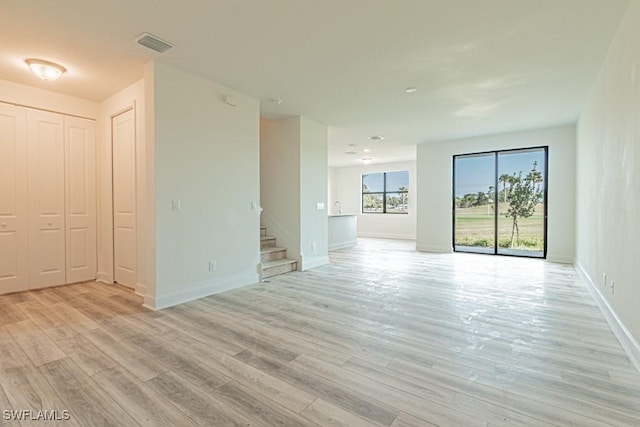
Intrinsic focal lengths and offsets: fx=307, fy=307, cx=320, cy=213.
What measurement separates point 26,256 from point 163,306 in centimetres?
238

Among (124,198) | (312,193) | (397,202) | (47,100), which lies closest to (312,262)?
(312,193)

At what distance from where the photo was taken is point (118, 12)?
257cm

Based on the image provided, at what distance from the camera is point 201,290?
3.97m

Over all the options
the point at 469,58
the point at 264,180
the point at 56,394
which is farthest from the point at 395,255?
the point at 56,394

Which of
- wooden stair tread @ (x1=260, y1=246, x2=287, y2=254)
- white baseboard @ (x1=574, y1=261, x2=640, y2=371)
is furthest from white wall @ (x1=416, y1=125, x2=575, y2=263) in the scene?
wooden stair tread @ (x1=260, y1=246, x2=287, y2=254)

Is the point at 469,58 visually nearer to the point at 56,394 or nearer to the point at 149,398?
the point at 149,398

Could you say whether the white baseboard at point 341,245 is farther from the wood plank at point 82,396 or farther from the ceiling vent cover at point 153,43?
the wood plank at point 82,396

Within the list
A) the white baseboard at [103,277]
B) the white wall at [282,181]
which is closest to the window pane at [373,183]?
the white wall at [282,181]

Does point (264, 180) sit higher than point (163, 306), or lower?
higher

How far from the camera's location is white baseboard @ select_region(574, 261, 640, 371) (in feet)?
7.46

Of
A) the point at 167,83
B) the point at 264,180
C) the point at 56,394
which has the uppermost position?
the point at 167,83

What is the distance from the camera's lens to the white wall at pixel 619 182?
92.4 inches

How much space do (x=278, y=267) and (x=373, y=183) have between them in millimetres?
7428

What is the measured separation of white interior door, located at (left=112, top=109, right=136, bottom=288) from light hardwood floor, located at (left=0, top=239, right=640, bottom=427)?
18.0 inches
